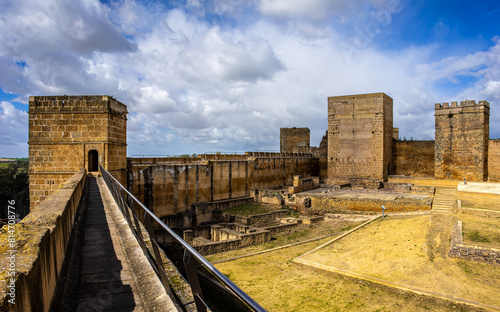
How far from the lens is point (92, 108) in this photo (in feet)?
32.9

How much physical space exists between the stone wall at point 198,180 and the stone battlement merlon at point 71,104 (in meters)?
5.94

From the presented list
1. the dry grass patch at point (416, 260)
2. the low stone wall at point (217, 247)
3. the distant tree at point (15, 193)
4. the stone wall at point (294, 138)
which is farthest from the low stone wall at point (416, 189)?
the distant tree at point (15, 193)

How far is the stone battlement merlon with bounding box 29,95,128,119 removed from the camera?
31.7ft

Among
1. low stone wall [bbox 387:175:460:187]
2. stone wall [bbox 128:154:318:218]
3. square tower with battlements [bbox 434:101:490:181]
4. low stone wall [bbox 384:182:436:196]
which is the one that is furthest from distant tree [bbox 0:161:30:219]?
square tower with battlements [bbox 434:101:490:181]

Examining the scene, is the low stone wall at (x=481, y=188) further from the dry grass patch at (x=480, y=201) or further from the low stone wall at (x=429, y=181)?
the low stone wall at (x=429, y=181)

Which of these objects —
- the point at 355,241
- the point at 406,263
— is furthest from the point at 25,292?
the point at 355,241

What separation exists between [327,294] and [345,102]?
19.7m

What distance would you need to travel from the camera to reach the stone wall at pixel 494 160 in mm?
21312

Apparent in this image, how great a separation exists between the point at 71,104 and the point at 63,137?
3.61 ft

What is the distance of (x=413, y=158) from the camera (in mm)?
25844

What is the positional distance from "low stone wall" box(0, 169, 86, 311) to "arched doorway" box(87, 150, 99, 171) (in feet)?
27.6

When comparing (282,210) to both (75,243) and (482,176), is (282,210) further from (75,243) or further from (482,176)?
(75,243)

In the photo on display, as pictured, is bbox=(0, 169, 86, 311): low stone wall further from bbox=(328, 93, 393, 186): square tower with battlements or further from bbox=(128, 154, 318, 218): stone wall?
bbox=(328, 93, 393, 186): square tower with battlements

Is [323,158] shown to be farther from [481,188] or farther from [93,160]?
[93,160]
